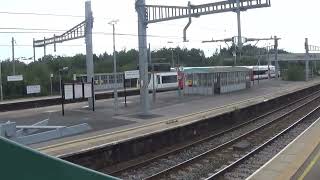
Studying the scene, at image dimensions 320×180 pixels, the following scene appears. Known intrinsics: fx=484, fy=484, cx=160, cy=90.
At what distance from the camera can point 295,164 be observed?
45.2 feet

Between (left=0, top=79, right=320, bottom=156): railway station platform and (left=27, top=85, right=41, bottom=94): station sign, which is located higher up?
(left=27, top=85, right=41, bottom=94): station sign

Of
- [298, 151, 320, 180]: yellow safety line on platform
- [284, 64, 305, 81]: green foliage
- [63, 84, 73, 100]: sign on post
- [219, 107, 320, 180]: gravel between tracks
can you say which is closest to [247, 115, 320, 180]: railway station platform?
[298, 151, 320, 180]: yellow safety line on platform

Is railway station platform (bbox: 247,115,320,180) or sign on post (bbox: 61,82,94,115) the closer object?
railway station platform (bbox: 247,115,320,180)

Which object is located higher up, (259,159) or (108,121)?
(108,121)

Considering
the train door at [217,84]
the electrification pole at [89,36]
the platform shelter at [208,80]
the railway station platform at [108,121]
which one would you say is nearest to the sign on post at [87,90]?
the railway station platform at [108,121]

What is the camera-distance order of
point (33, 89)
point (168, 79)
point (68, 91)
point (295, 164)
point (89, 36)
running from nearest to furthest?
point (295, 164)
point (68, 91)
point (89, 36)
point (33, 89)
point (168, 79)

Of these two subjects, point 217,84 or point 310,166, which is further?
point 217,84

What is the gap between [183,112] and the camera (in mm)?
28688

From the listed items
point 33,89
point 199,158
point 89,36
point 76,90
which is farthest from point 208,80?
point 199,158

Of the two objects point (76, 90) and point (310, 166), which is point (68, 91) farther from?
point (310, 166)

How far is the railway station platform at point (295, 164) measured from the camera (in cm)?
1224

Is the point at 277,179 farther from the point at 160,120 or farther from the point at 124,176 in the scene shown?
the point at 160,120

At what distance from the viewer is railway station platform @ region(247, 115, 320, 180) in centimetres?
1224

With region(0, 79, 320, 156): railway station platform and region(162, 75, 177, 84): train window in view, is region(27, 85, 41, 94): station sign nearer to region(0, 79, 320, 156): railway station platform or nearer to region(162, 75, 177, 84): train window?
region(162, 75, 177, 84): train window
